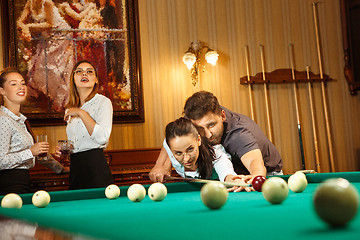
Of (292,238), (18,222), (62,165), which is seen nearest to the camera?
(292,238)

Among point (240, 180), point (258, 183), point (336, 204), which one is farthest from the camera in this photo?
point (240, 180)

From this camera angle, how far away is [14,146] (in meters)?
3.14

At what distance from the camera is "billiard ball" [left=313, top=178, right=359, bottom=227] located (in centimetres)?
85

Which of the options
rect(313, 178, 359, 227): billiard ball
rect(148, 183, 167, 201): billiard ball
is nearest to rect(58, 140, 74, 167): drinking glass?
rect(148, 183, 167, 201): billiard ball

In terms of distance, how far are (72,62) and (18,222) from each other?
13.4 ft

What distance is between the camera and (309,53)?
578cm

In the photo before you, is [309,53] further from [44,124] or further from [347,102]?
[44,124]

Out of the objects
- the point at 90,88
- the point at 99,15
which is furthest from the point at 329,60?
the point at 90,88

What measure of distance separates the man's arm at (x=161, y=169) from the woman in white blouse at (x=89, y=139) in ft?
1.39

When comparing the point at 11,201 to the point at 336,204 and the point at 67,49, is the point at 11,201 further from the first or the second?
the point at 67,49

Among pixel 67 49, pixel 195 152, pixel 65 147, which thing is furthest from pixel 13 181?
pixel 67 49

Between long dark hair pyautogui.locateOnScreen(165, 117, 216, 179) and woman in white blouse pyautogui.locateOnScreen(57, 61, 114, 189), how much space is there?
0.68 meters

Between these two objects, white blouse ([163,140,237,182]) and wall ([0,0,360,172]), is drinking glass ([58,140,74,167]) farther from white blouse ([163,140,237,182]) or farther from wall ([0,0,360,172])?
wall ([0,0,360,172])

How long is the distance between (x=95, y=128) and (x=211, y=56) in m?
2.39
